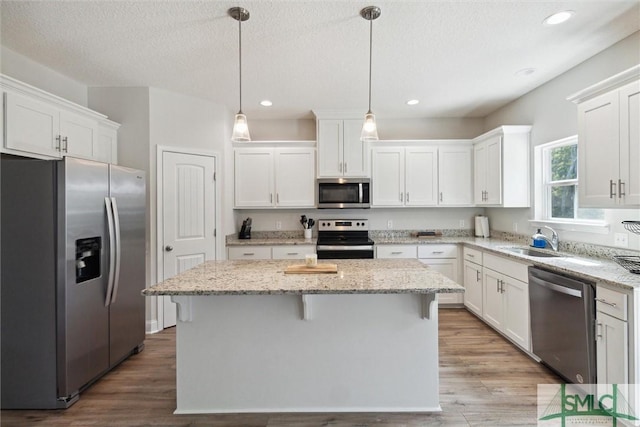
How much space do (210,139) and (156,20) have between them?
66.8 inches

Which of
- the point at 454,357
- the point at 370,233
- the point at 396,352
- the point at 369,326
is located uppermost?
the point at 370,233

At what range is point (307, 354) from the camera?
1.99 metres

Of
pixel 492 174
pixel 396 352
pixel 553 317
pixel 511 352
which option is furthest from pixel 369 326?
pixel 492 174

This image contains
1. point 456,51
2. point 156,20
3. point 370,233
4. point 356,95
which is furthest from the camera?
point 370,233

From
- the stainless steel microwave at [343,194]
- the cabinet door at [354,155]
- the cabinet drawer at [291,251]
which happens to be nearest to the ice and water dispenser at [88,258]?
the cabinet drawer at [291,251]

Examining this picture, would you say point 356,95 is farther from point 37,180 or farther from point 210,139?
point 37,180

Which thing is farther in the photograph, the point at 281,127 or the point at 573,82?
the point at 281,127

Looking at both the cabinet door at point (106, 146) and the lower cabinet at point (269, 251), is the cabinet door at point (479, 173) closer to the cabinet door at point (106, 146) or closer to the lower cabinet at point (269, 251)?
the lower cabinet at point (269, 251)

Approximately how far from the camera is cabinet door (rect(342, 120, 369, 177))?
4156 millimetres

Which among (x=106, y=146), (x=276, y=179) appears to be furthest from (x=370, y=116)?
(x=106, y=146)

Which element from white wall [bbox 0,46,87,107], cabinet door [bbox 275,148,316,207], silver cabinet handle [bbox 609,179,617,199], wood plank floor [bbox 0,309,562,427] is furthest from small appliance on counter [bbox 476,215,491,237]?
white wall [bbox 0,46,87,107]

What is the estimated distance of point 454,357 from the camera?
2754mm

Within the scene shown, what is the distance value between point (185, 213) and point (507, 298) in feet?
11.4

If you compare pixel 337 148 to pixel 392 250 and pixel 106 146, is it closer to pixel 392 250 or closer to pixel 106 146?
pixel 392 250
